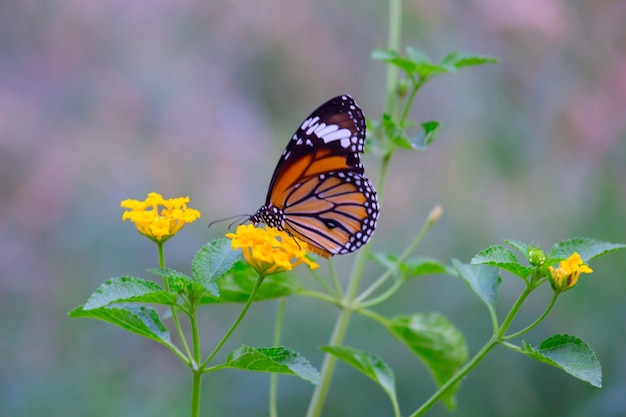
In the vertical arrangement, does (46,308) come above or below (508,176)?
below

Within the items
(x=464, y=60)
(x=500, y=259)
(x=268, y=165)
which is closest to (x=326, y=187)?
(x=464, y=60)

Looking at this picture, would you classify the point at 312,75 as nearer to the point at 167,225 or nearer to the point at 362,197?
the point at 362,197

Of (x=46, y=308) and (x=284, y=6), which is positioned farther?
(x=284, y=6)

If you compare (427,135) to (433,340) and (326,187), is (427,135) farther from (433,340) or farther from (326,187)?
(433,340)

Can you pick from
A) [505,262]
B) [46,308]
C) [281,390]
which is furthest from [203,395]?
[505,262]

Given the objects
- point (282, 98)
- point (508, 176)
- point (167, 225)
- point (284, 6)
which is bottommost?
point (167, 225)

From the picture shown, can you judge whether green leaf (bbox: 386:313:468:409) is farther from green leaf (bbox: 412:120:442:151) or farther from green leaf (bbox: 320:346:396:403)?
green leaf (bbox: 412:120:442:151)
